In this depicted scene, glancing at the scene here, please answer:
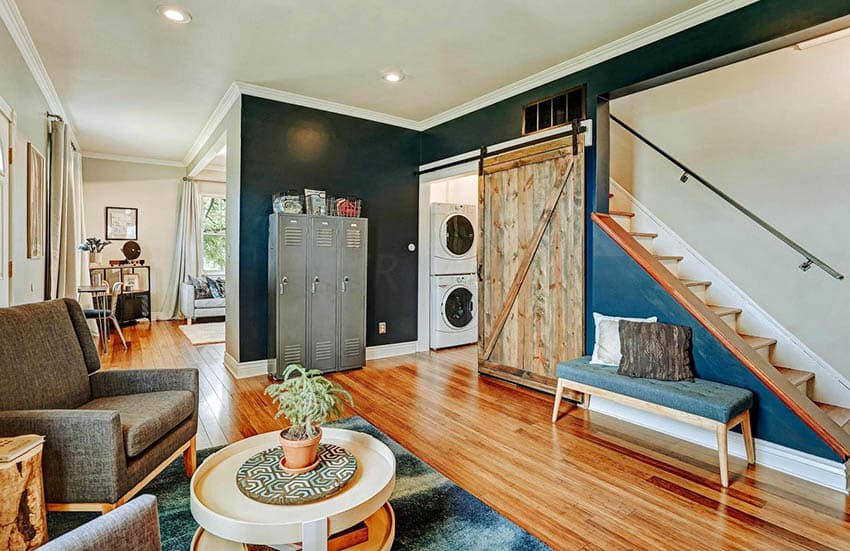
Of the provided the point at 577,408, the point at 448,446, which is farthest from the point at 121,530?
the point at 577,408

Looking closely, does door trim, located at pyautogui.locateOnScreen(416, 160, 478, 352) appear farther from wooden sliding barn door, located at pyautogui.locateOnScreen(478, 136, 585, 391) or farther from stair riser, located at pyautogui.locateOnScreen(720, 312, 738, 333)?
stair riser, located at pyautogui.locateOnScreen(720, 312, 738, 333)

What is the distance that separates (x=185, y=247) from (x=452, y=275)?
17.7ft

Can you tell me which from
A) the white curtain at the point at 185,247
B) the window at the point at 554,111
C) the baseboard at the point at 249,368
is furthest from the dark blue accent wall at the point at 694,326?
the white curtain at the point at 185,247

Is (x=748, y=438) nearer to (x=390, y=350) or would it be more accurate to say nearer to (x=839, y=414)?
(x=839, y=414)

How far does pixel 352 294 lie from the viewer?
4.75 metres

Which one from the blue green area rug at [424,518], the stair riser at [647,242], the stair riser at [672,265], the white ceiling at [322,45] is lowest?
the blue green area rug at [424,518]

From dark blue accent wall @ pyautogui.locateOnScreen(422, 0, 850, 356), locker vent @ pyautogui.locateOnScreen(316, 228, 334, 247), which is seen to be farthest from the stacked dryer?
locker vent @ pyautogui.locateOnScreen(316, 228, 334, 247)

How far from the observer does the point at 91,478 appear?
1.75 metres

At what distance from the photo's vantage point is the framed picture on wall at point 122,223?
25.5 ft

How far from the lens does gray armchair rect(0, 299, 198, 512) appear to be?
68.4 inches

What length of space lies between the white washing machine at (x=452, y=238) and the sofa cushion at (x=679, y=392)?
2.78 metres

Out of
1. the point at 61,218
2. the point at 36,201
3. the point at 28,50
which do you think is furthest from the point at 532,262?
the point at 61,218

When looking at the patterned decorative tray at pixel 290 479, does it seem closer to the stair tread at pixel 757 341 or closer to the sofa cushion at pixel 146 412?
the sofa cushion at pixel 146 412

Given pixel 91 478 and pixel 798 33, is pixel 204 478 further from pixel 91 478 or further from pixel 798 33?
pixel 798 33
